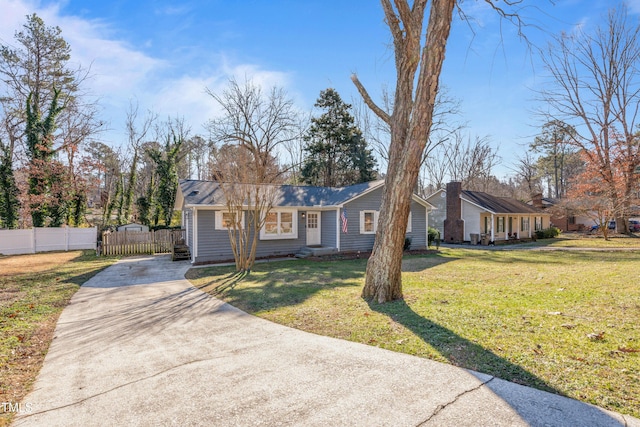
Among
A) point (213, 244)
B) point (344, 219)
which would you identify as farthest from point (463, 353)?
point (213, 244)

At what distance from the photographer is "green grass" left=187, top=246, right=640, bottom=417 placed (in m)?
3.13

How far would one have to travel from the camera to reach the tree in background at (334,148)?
27.2 meters

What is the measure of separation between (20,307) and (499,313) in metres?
8.97

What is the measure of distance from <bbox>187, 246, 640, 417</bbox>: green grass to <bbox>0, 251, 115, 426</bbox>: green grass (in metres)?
3.11

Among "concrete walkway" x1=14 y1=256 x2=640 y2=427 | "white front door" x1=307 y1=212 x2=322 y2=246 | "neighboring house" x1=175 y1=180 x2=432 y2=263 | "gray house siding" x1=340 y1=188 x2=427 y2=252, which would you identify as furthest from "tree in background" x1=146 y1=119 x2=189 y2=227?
"concrete walkway" x1=14 y1=256 x2=640 y2=427

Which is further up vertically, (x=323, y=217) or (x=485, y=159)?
(x=485, y=159)

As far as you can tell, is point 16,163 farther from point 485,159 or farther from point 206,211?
point 485,159

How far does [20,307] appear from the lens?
6355mm

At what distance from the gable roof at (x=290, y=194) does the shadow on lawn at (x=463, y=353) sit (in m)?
8.58

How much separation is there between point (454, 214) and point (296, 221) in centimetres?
1446

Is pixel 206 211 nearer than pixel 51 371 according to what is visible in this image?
No

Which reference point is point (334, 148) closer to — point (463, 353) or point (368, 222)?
point (368, 222)

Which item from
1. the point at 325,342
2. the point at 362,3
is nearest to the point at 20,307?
the point at 325,342

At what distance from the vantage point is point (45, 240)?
17422 millimetres
